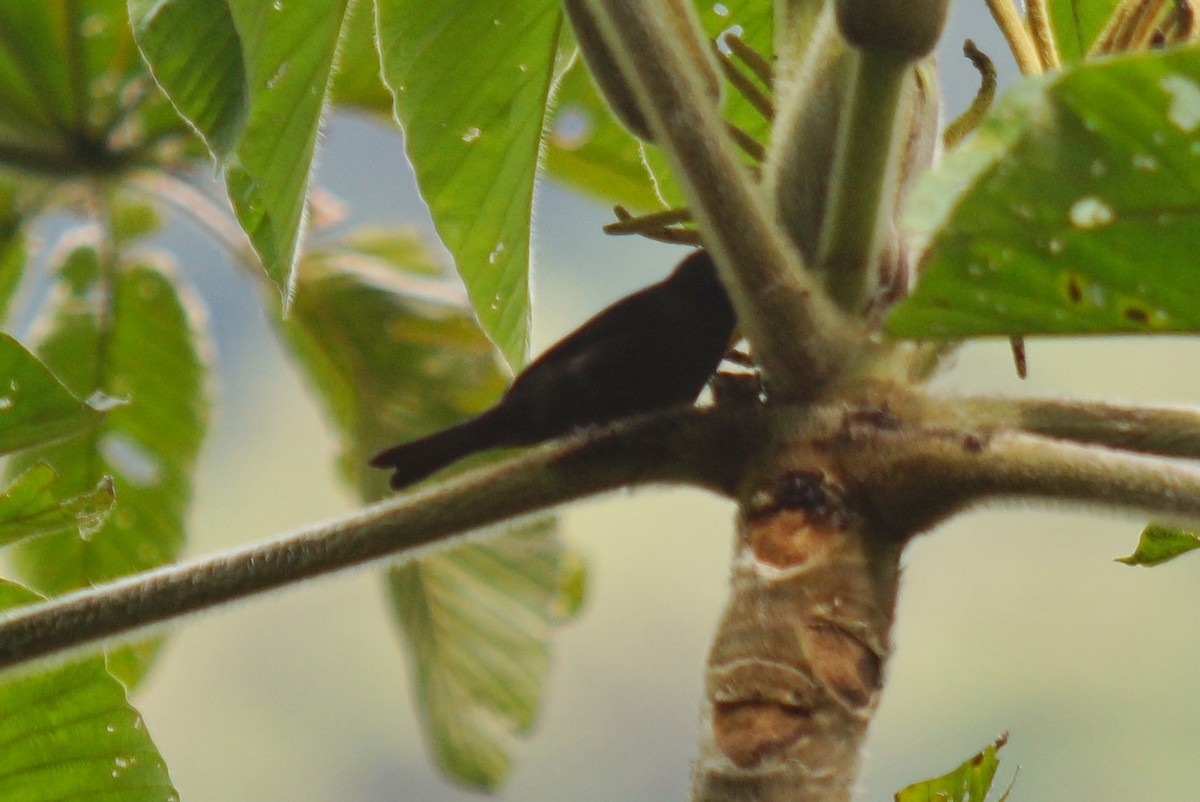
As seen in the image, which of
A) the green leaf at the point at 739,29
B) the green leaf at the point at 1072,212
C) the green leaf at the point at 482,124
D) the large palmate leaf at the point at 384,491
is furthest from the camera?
the large palmate leaf at the point at 384,491

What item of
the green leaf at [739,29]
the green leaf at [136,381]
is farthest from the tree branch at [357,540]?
the green leaf at [136,381]

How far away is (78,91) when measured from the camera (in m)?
2.26

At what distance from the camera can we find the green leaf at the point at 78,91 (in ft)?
7.41

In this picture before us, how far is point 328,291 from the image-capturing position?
238 centimetres

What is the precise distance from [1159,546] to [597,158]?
141cm

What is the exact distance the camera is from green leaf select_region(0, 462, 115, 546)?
3.29 ft

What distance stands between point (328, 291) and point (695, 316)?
4.91 ft

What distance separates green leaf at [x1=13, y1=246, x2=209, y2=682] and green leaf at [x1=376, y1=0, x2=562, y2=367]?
1.27 metres

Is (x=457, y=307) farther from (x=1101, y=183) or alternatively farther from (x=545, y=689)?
(x=1101, y=183)

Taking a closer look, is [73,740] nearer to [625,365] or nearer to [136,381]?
[625,365]

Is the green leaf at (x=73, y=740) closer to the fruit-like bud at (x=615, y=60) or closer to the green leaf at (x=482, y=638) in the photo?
the fruit-like bud at (x=615, y=60)

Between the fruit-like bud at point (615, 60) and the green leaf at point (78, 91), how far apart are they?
5.03ft

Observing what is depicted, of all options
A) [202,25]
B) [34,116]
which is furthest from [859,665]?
[34,116]

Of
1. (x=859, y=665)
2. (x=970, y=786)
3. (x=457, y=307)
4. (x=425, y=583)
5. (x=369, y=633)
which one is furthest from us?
(x=369, y=633)
